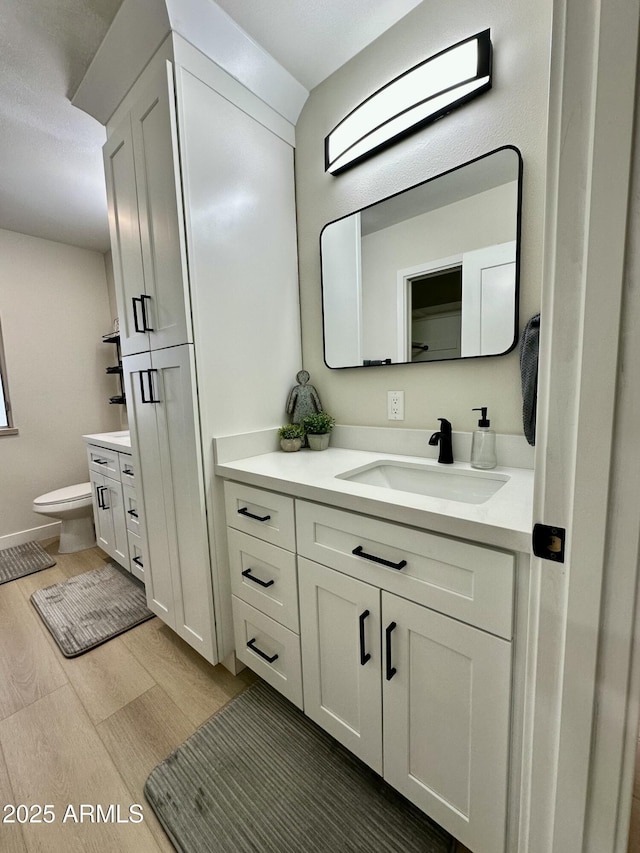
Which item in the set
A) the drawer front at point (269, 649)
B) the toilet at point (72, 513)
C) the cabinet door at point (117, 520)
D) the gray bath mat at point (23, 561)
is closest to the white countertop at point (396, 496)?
the drawer front at point (269, 649)

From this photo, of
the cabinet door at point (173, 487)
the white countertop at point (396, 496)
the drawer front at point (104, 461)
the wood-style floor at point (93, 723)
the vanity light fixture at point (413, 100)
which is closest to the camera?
the white countertop at point (396, 496)

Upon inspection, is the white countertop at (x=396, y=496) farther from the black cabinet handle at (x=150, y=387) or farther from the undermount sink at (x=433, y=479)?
the black cabinet handle at (x=150, y=387)

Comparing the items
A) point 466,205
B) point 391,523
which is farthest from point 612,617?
point 466,205

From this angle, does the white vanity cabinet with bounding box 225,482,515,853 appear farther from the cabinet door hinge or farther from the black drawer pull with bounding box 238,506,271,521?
Result: the cabinet door hinge

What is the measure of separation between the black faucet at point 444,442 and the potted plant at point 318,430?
49 centimetres

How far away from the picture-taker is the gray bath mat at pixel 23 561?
2344mm

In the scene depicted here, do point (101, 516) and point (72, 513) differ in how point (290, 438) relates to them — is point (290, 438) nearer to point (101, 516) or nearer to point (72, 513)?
point (101, 516)

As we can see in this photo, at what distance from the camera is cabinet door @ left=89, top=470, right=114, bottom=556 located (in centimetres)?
235

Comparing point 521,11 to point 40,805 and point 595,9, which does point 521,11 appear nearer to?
point 595,9

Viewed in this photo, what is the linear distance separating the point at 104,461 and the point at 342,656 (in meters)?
2.01

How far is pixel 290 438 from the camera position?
1525 mm

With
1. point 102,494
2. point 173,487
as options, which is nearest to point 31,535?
point 102,494

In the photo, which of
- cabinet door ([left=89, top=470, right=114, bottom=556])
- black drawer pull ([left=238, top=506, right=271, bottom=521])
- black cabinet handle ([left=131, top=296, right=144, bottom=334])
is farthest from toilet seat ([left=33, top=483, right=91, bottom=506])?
black drawer pull ([left=238, top=506, right=271, bottom=521])

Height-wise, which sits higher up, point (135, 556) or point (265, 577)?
point (265, 577)
